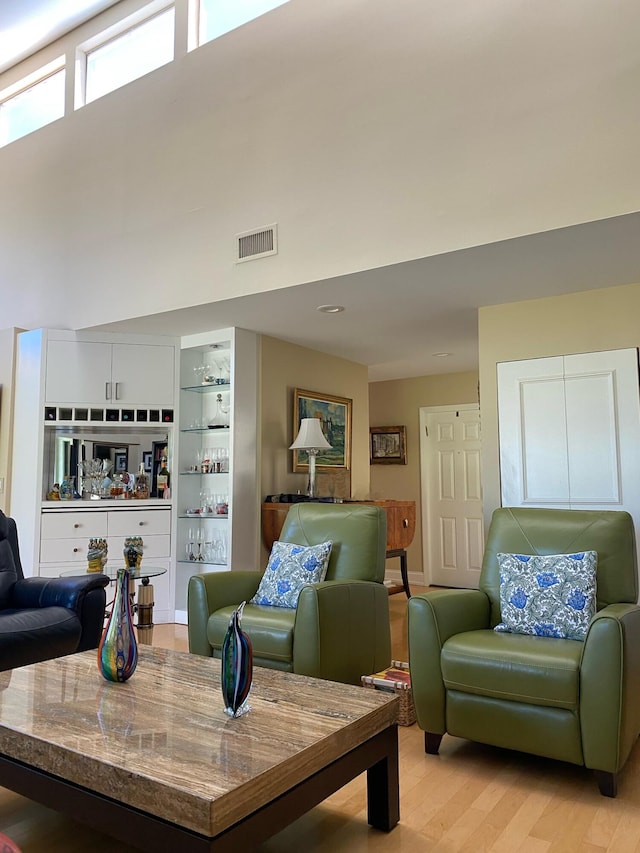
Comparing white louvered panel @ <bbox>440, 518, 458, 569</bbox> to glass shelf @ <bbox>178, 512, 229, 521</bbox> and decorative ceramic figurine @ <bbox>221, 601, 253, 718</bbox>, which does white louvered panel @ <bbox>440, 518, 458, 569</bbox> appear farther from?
decorative ceramic figurine @ <bbox>221, 601, 253, 718</bbox>

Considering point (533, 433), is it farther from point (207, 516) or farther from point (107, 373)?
point (107, 373)

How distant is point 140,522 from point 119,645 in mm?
3077

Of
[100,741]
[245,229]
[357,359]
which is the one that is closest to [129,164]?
[245,229]

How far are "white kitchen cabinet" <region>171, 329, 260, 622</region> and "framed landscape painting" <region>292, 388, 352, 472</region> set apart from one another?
1.69 ft

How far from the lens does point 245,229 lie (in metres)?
4.17

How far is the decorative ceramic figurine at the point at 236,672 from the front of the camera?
1881mm

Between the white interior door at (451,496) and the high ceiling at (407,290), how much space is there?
81 centimetres

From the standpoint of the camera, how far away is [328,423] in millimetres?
5996

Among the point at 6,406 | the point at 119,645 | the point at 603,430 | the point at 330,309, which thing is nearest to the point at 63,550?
the point at 6,406

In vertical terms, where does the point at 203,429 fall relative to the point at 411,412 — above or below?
below

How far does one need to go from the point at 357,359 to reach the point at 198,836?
16.9ft

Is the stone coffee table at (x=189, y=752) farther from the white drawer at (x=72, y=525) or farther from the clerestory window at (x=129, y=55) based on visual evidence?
the clerestory window at (x=129, y=55)

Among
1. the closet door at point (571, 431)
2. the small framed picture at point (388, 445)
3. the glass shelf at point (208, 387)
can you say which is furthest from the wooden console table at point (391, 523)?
the small framed picture at point (388, 445)

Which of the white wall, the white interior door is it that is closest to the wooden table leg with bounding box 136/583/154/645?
the white wall
